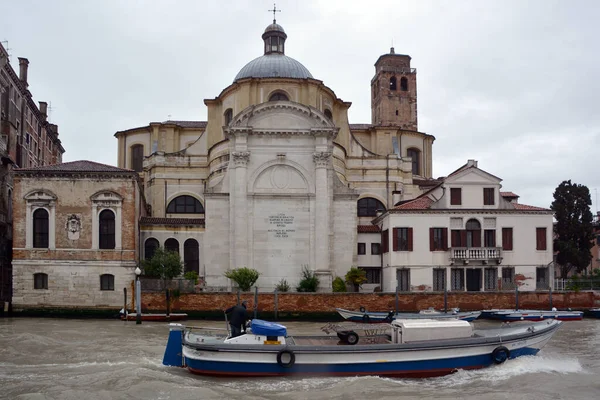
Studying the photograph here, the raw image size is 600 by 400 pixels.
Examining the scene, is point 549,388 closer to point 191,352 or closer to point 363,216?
point 191,352

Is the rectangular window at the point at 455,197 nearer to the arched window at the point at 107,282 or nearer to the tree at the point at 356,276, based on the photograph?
the tree at the point at 356,276

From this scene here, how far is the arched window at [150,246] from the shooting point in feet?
136

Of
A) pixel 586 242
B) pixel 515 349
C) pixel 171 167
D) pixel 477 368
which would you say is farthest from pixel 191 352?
pixel 586 242

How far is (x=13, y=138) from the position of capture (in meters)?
46.9

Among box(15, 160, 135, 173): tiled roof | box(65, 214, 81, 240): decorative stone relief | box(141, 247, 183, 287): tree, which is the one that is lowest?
box(141, 247, 183, 287): tree

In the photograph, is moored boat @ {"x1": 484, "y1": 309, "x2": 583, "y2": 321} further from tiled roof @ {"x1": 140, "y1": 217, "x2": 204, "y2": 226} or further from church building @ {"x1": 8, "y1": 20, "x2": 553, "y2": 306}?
tiled roof @ {"x1": 140, "y1": 217, "x2": 204, "y2": 226}

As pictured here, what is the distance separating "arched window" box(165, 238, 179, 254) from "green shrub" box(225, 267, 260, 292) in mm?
5520

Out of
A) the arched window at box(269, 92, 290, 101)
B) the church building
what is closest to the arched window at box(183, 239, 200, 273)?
the church building

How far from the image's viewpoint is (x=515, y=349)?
65.7 ft

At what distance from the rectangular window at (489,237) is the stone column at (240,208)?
45.7ft

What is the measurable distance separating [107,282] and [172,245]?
5.69 meters

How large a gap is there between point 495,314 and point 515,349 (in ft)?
51.7

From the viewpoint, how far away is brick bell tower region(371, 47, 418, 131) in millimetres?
68125

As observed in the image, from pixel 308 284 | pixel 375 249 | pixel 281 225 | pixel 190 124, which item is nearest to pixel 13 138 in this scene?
pixel 190 124
